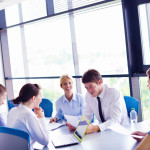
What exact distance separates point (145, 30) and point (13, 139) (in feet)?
8.57

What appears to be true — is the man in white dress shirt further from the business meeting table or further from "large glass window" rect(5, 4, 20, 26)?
"large glass window" rect(5, 4, 20, 26)

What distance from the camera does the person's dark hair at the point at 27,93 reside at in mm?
2727

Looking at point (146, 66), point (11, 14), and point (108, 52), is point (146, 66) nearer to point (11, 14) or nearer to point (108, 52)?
point (108, 52)

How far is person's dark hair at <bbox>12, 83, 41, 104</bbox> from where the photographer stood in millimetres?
2727

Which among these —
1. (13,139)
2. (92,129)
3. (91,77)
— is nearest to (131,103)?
(91,77)

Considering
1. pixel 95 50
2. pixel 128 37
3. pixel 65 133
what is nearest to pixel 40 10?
pixel 95 50

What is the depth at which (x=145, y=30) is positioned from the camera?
3822 mm

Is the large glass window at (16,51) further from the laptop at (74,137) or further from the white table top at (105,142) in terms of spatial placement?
the white table top at (105,142)

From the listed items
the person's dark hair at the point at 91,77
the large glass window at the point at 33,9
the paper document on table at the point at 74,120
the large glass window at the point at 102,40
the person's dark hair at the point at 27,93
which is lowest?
the paper document on table at the point at 74,120

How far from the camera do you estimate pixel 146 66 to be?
3.79m

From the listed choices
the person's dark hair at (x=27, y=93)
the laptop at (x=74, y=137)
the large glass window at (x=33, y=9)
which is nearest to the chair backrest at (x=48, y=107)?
the person's dark hair at (x=27, y=93)

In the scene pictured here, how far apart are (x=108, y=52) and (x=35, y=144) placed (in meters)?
2.29

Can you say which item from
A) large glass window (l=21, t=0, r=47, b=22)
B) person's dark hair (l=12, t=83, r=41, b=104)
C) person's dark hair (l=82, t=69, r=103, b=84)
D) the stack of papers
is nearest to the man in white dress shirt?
person's dark hair (l=82, t=69, r=103, b=84)

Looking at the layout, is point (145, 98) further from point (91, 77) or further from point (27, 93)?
point (27, 93)
